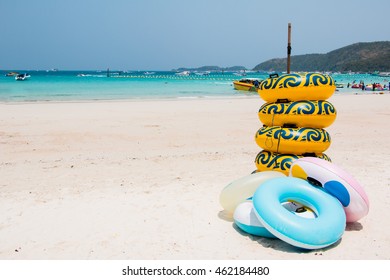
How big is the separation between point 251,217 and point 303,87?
2.20 metres

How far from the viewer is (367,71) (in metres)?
154

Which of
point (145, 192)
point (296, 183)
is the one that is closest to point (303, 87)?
point (296, 183)

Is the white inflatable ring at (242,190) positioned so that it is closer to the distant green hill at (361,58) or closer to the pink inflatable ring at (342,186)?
the pink inflatable ring at (342,186)

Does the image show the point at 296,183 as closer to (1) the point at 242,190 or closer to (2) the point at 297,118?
(1) the point at 242,190

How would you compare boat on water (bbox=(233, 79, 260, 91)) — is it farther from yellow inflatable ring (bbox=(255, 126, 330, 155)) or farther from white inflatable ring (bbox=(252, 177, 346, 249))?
white inflatable ring (bbox=(252, 177, 346, 249))

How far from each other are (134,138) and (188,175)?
4553mm

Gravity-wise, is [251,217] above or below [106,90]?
below

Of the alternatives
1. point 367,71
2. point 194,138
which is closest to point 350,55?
point 367,71

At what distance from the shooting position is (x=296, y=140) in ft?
18.6

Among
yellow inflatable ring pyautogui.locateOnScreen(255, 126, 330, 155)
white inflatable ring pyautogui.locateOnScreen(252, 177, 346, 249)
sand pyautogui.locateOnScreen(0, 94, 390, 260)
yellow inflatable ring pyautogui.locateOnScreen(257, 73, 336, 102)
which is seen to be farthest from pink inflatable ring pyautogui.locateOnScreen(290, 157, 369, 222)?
yellow inflatable ring pyautogui.locateOnScreen(257, 73, 336, 102)

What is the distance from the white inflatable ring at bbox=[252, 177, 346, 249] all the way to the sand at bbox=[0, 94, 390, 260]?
182 millimetres

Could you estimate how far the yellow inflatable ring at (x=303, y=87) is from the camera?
5.68 metres

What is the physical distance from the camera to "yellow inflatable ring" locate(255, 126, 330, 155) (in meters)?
5.66
